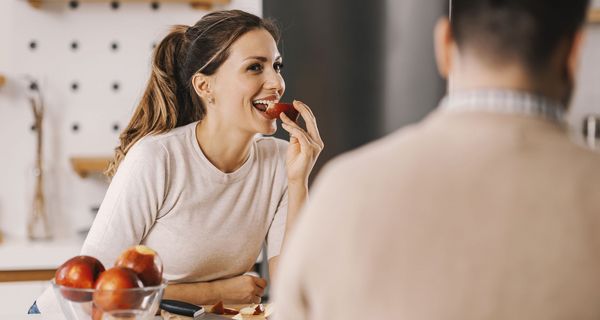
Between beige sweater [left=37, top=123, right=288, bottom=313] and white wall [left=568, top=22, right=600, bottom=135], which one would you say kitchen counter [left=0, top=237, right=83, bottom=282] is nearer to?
beige sweater [left=37, top=123, right=288, bottom=313]

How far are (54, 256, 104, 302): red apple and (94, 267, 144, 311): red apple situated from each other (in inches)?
1.7

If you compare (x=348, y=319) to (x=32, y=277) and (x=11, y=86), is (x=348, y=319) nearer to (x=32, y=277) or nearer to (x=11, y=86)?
(x=32, y=277)

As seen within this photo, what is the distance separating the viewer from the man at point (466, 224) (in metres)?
0.76

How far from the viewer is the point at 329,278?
797 millimetres

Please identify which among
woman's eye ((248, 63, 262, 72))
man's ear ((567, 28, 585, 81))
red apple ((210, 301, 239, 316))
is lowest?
red apple ((210, 301, 239, 316))

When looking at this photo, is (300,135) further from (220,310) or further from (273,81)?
(220,310)

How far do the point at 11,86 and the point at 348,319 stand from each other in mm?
3119

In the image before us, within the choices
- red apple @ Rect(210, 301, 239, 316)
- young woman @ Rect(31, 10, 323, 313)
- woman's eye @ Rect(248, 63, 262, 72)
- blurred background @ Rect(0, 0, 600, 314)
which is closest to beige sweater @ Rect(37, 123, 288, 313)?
young woman @ Rect(31, 10, 323, 313)

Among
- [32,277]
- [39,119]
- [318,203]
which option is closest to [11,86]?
[39,119]

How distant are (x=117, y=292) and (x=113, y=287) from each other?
11mm

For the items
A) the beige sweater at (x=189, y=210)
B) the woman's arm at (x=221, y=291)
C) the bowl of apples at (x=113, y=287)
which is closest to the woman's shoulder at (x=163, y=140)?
the beige sweater at (x=189, y=210)

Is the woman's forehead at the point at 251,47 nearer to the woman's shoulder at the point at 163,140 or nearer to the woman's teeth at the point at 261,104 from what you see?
the woman's teeth at the point at 261,104

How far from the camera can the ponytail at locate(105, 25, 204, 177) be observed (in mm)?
2373

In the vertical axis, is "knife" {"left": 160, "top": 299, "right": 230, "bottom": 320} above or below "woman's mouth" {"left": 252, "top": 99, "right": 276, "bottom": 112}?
below
